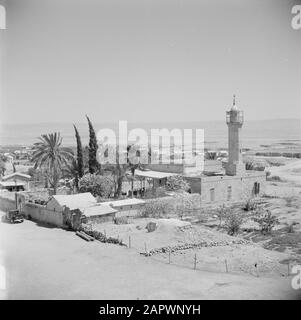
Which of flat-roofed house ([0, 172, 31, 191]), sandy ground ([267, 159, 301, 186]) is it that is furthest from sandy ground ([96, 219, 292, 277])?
sandy ground ([267, 159, 301, 186])

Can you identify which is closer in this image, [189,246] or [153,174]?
[189,246]

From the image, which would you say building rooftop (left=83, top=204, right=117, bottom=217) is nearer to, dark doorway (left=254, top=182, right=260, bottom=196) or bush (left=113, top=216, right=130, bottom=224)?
Result: bush (left=113, top=216, right=130, bottom=224)

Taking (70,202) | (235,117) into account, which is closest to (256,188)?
(235,117)

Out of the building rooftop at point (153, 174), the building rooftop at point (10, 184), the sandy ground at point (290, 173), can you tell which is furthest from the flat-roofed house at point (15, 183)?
the sandy ground at point (290, 173)

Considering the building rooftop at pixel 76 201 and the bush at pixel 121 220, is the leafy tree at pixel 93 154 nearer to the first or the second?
the building rooftop at pixel 76 201

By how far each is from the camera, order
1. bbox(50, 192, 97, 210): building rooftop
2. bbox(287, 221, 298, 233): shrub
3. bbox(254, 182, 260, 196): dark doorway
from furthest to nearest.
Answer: bbox(254, 182, 260, 196): dark doorway
bbox(50, 192, 97, 210): building rooftop
bbox(287, 221, 298, 233): shrub

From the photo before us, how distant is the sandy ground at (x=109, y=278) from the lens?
10.1 metres

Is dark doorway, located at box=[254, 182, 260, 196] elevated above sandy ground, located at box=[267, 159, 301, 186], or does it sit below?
above

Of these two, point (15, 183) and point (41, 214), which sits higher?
point (15, 183)

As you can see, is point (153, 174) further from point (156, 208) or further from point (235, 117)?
point (156, 208)

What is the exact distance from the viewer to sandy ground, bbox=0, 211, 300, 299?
1010 centimetres

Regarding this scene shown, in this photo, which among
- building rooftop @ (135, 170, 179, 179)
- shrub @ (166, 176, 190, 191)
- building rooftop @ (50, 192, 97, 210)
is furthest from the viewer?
building rooftop @ (135, 170, 179, 179)

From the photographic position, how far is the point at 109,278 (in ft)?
36.2
